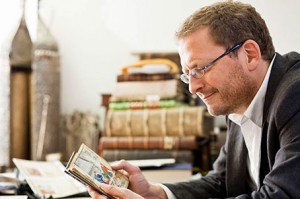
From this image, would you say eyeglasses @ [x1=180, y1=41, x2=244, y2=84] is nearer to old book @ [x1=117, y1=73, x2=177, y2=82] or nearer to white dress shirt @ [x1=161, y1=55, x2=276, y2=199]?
white dress shirt @ [x1=161, y1=55, x2=276, y2=199]

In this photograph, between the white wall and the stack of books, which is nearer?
the stack of books

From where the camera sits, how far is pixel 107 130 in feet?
7.52

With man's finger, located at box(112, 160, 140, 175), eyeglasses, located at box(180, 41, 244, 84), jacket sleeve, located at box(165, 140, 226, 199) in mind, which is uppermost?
eyeglasses, located at box(180, 41, 244, 84)

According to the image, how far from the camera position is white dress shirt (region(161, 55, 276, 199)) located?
47.3 inches

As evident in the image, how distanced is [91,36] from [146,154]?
1162mm

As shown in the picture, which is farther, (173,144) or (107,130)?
(107,130)

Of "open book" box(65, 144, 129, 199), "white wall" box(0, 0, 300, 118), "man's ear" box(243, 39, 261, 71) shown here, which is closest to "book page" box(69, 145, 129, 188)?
"open book" box(65, 144, 129, 199)

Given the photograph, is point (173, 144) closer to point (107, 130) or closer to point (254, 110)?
point (107, 130)

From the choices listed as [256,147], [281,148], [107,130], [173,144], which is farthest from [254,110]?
[107,130]

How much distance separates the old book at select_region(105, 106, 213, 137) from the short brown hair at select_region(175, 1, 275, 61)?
1007 mm

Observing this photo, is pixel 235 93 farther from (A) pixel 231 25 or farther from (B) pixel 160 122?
(B) pixel 160 122

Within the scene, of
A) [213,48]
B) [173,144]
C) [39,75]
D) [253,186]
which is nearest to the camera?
[213,48]

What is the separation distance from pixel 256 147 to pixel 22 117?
203 cm

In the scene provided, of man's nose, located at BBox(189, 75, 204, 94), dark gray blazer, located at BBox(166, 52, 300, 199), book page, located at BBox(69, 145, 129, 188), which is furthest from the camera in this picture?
man's nose, located at BBox(189, 75, 204, 94)
